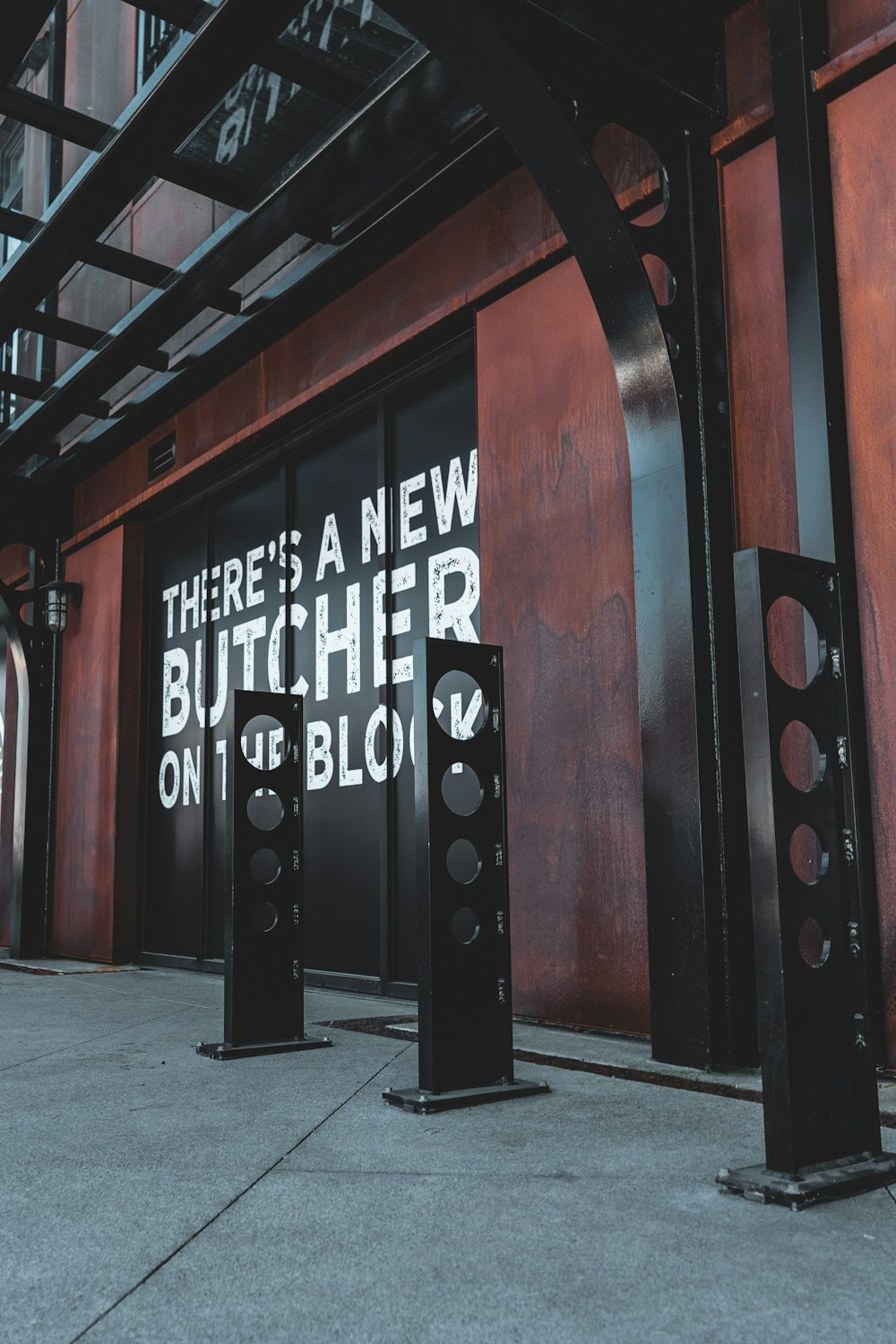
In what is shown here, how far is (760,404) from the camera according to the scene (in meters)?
3.95

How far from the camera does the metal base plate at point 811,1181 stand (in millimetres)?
2152

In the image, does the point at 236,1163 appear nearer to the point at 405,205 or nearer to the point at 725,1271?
the point at 725,1271

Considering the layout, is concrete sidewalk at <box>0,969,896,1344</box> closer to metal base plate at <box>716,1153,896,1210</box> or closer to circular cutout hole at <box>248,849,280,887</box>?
metal base plate at <box>716,1153,896,1210</box>

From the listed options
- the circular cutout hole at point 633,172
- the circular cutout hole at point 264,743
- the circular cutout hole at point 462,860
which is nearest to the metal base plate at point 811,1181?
the circular cutout hole at point 462,860

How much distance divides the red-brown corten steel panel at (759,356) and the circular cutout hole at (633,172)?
32 centimetres

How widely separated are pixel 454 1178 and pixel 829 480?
2.36 metres

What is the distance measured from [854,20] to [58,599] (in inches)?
286

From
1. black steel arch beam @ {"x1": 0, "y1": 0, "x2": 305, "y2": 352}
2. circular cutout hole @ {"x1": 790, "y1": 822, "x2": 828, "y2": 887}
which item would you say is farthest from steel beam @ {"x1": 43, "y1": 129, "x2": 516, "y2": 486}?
circular cutout hole @ {"x1": 790, "y1": 822, "x2": 828, "y2": 887}

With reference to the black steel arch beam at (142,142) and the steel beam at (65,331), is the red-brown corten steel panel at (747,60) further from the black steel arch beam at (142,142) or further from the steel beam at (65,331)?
the steel beam at (65,331)

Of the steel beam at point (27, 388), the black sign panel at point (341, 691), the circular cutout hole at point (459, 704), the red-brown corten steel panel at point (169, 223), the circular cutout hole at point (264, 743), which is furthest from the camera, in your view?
the steel beam at point (27, 388)

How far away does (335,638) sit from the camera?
21.4ft

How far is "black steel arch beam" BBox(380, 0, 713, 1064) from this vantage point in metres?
3.65

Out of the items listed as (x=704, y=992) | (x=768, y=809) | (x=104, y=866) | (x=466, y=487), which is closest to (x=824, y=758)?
(x=768, y=809)

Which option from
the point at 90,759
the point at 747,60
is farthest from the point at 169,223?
the point at 747,60
